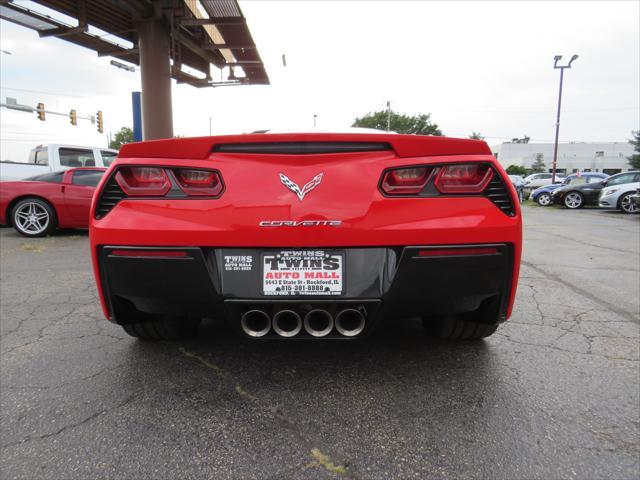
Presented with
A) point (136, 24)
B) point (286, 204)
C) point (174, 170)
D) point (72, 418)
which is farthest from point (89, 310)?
point (136, 24)

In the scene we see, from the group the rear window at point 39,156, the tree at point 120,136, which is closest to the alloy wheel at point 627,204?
the rear window at point 39,156

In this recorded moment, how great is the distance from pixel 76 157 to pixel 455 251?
39.5 ft

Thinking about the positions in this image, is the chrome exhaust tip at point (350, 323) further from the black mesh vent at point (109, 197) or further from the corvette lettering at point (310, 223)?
the black mesh vent at point (109, 197)

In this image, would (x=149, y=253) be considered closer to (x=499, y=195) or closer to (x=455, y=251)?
(x=455, y=251)

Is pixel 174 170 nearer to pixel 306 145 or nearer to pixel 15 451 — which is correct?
pixel 306 145

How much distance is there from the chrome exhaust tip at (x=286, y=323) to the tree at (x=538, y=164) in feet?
238

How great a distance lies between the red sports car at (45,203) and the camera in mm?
6906

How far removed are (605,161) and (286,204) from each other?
3159 inches

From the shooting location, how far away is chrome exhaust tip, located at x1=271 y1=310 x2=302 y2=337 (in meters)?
1.68

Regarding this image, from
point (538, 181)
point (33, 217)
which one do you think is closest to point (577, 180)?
point (538, 181)

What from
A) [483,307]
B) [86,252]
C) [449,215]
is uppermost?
[449,215]

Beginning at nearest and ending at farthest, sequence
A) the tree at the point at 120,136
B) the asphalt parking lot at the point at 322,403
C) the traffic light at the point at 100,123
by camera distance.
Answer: the asphalt parking lot at the point at 322,403 → the traffic light at the point at 100,123 → the tree at the point at 120,136

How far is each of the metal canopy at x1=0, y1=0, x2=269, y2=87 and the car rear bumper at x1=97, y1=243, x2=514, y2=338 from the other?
28.3 feet

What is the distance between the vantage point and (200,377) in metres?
2.00
